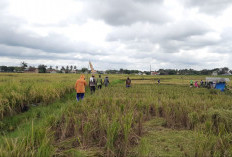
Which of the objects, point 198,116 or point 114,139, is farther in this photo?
point 198,116

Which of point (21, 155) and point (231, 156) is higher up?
point (21, 155)

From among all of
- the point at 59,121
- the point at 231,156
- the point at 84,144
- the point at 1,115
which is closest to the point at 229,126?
the point at 231,156

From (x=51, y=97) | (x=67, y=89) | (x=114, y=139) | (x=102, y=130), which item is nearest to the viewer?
(x=114, y=139)

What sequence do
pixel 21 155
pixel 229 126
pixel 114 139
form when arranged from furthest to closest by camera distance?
pixel 229 126
pixel 114 139
pixel 21 155

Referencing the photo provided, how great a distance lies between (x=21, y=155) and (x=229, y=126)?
4508 mm

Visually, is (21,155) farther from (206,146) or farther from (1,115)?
(1,115)

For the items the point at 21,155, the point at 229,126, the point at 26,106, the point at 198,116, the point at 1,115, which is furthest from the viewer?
the point at 26,106

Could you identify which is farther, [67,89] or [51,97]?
[67,89]

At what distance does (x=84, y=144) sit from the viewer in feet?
8.82

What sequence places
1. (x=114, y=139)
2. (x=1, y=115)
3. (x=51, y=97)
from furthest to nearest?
(x=51, y=97), (x=1, y=115), (x=114, y=139)

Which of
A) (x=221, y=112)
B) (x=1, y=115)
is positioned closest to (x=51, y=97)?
(x=1, y=115)

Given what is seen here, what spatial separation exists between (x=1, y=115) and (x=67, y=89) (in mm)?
5532

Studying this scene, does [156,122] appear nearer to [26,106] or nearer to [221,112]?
[221,112]

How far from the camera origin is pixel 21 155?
1832mm
